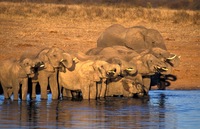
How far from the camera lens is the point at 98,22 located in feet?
122

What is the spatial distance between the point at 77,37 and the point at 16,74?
33.0ft

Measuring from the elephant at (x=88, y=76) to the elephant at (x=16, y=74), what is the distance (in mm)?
847

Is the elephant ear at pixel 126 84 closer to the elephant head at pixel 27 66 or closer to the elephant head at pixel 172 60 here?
the elephant head at pixel 172 60

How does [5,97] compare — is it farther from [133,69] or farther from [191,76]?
[191,76]

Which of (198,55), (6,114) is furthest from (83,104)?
(198,55)

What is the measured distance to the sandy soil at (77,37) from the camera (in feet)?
94.9

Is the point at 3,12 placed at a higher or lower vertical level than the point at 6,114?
higher

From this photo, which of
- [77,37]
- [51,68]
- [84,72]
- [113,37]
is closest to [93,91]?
[84,72]

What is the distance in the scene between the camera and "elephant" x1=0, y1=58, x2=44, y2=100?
22.5m

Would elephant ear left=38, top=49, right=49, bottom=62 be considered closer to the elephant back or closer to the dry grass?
the elephant back

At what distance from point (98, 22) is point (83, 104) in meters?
15.2

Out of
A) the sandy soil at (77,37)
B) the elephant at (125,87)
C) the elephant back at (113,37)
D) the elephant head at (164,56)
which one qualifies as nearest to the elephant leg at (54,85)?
the elephant at (125,87)

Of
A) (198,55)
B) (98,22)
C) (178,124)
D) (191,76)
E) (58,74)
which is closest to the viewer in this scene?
(178,124)

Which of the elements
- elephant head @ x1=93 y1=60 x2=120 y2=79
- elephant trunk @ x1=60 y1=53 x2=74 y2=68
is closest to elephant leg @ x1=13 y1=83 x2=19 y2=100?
elephant trunk @ x1=60 y1=53 x2=74 y2=68
